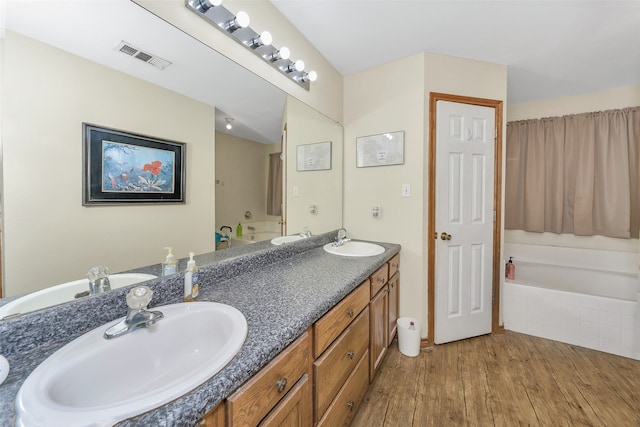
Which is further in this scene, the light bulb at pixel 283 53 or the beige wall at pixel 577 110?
the beige wall at pixel 577 110

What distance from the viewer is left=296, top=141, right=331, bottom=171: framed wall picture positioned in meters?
1.92

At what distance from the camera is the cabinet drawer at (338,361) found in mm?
981

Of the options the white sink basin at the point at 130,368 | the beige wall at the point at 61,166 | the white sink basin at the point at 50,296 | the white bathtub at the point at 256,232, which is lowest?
the white sink basin at the point at 130,368

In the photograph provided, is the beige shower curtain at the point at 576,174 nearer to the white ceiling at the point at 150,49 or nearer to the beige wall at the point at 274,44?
the beige wall at the point at 274,44

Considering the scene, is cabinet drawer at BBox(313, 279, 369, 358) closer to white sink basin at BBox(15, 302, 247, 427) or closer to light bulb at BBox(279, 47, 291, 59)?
white sink basin at BBox(15, 302, 247, 427)

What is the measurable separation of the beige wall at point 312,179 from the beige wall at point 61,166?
2.90 ft

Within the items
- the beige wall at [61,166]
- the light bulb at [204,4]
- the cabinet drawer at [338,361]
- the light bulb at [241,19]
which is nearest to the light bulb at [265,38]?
the light bulb at [241,19]

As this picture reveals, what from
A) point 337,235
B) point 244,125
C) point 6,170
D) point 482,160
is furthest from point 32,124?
point 482,160

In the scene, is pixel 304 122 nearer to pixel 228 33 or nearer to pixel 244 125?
pixel 244 125

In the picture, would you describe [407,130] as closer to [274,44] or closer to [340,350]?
[274,44]

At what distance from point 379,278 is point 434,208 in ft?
2.67

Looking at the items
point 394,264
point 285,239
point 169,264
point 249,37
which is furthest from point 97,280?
point 394,264

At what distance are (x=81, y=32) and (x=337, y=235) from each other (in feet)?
6.18

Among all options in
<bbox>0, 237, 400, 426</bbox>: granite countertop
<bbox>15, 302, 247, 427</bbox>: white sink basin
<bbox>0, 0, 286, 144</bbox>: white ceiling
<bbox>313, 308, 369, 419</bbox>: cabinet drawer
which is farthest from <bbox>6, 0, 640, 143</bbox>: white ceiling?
<bbox>313, 308, 369, 419</bbox>: cabinet drawer
